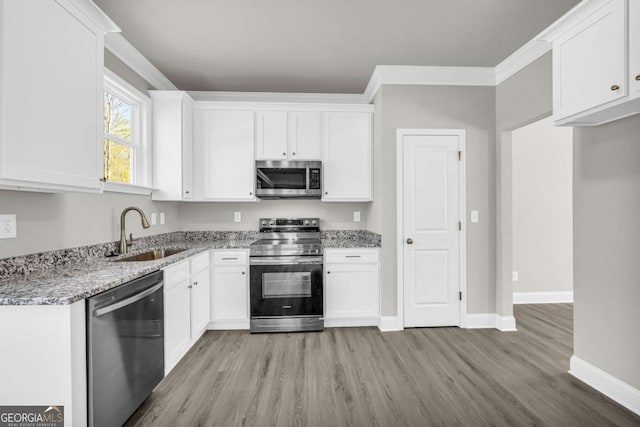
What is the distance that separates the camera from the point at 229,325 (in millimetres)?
3295

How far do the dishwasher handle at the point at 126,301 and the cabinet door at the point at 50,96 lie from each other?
67cm

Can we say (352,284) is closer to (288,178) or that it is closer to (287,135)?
(288,178)

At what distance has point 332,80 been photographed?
3.48 meters

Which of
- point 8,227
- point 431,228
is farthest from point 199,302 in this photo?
point 431,228

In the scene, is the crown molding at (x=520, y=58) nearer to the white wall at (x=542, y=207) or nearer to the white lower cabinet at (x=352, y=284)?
the white wall at (x=542, y=207)

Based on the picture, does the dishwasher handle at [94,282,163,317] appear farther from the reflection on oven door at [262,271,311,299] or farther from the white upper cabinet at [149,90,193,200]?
the white upper cabinet at [149,90,193,200]

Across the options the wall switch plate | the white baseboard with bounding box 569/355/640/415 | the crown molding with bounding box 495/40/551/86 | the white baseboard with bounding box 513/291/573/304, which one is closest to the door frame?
the crown molding with bounding box 495/40/551/86

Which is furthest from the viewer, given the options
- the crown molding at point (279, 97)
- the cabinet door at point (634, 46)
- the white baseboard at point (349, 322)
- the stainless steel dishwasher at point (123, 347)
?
the crown molding at point (279, 97)

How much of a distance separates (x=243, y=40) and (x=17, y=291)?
2.36m

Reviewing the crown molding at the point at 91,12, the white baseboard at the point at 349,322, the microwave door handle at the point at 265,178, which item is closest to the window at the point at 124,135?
the crown molding at the point at 91,12

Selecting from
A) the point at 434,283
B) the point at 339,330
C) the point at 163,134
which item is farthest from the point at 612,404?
the point at 163,134

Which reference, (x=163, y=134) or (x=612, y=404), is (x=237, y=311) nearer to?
(x=163, y=134)

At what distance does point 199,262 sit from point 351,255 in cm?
153

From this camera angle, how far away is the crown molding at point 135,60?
2559mm
